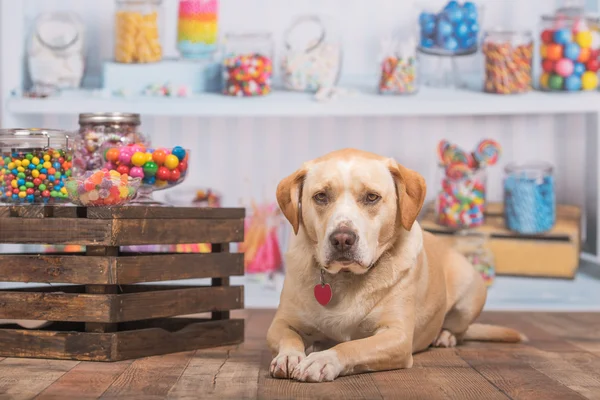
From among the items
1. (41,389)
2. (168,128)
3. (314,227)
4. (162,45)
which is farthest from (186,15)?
(41,389)

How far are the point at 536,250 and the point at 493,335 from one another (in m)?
1.27

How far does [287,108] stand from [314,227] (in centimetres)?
166

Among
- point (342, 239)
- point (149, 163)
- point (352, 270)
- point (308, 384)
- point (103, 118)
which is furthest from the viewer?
point (103, 118)

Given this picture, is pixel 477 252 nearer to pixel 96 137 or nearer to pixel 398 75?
pixel 398 75

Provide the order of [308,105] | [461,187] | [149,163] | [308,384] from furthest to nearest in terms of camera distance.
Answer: [461,187] → [308,105] → [149,163] → [308,384]

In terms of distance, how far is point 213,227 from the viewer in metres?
2.54

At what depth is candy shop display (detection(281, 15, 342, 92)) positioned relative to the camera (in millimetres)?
3936

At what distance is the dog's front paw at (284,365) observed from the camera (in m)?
2.01

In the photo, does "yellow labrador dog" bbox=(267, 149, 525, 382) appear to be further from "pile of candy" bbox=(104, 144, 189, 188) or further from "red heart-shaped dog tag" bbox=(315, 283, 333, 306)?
"pile of candy" bbox=(104, 144, 189, 188)

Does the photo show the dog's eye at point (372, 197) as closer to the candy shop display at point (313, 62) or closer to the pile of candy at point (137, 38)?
the candy shop display at point (313, 62)

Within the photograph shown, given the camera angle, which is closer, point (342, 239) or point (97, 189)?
point (342, 239)

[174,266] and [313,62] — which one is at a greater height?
[313,62]

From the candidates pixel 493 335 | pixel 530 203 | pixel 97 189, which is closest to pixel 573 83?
pixel 530 203

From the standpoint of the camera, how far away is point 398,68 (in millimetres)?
3895
